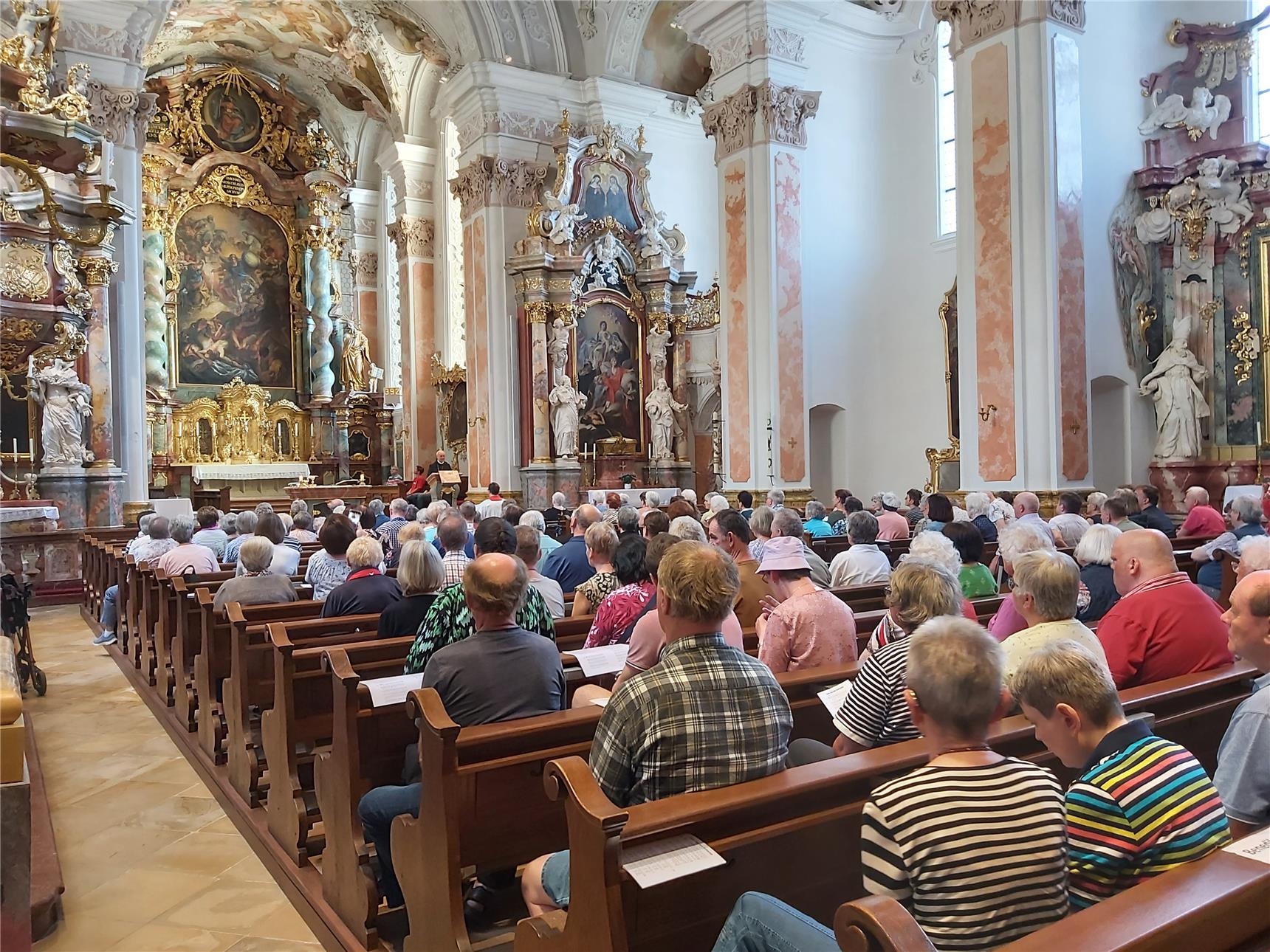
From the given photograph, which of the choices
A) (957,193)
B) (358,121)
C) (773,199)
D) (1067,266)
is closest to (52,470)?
(773,199)

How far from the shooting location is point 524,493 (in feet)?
55.9

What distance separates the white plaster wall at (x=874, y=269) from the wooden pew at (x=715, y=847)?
12.6 metres

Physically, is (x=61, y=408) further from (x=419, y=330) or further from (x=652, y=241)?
(x=652, y=241)

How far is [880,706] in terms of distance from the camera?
277 centimetres

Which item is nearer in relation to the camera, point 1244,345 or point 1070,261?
point 1070,261

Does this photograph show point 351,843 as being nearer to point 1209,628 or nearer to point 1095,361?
point 1209,628

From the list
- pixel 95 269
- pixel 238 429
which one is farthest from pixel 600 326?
pixel 238 429

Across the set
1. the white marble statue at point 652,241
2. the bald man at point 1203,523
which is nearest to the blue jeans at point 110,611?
the bald man at point 1203,523

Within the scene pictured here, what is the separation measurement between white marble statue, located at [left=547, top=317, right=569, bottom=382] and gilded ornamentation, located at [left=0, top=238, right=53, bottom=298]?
772 centimetres

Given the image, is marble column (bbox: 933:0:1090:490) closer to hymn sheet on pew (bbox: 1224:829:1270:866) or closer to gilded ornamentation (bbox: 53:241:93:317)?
hymn sheet on pew (bbox: 1224:829:1270:866)

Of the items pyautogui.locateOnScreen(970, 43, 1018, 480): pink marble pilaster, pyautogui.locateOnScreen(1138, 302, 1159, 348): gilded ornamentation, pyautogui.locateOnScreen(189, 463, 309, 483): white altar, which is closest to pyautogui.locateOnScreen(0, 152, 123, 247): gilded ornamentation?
pyautogui.locateOnScreen(970, 43, 1018, 480): pink marble pilaster

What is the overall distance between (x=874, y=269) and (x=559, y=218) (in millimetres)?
5434

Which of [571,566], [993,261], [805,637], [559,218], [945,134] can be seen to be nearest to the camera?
[805,637]

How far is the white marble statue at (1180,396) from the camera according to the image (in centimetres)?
1160
